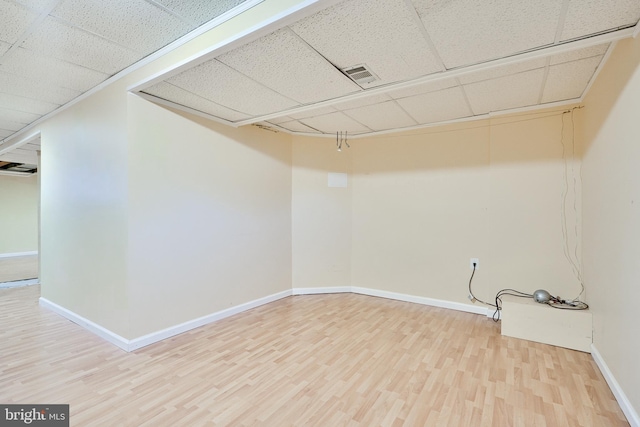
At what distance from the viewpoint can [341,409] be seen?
195cm

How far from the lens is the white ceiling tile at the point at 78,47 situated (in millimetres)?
2125

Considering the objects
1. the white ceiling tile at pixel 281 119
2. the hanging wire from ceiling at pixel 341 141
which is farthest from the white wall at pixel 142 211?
the hanging wire from ceiling at pixel 341 141

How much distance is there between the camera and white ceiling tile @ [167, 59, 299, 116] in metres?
2.42

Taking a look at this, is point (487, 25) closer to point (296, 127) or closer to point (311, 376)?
point (311, 376)

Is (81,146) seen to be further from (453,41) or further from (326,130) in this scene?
(453,41)

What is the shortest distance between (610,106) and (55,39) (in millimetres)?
4210

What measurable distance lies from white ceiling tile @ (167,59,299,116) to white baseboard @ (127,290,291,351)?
240 cm

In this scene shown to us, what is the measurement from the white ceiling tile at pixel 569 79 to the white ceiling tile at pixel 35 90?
4634 millimetres

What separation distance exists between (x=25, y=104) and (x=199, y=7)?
320cm

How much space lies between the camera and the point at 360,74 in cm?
245

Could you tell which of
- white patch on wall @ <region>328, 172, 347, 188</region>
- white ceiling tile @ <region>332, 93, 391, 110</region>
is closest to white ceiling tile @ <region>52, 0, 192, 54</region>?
white ceiling tile @ <region>332, 93, 391, 110</region>

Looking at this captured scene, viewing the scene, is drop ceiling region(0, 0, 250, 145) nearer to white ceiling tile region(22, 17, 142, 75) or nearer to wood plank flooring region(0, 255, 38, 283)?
white ceiling tile region(22, 17, 142, 75)

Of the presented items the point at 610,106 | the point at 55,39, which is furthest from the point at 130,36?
the point at 610,106

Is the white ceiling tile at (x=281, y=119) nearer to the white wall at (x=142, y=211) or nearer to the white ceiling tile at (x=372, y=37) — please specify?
the white wall at (x=142, y=211)
